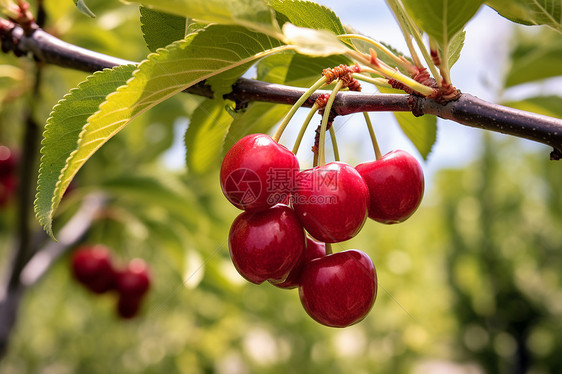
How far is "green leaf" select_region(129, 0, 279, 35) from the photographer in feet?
1.68

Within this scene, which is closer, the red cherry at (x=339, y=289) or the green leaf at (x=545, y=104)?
the red cherry at (x=339, y=289)

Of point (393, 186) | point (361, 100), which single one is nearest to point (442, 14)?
point (361, 100)

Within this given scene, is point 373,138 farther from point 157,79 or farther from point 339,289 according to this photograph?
point 157,79

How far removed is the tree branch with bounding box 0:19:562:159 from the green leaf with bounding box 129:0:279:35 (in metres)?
0.25

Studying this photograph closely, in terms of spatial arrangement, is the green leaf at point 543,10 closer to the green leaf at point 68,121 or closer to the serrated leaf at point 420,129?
the serrated leaf at point 420,129

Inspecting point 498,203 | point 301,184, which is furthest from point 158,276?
point 498,203

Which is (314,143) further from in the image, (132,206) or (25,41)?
(132,206)

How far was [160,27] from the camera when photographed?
2.80ft

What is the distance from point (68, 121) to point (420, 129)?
689 millimetres

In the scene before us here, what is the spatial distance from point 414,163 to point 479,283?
24.1ft

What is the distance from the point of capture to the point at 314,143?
2.74 feet

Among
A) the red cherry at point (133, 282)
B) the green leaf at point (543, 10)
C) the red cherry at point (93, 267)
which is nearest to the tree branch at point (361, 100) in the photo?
the green leaf at point (543, 10)

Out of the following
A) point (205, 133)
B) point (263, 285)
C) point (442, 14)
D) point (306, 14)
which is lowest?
point (263, 285)

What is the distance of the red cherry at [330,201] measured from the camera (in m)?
0.71
